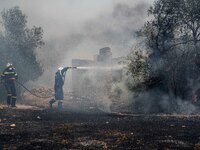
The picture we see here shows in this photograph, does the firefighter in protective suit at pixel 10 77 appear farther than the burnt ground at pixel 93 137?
Yes

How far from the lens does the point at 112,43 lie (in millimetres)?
49125

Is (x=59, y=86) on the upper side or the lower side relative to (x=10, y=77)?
lower

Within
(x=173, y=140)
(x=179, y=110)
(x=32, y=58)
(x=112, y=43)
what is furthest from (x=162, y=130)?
(x=112, y=43)

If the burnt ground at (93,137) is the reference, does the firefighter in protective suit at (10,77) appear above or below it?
above

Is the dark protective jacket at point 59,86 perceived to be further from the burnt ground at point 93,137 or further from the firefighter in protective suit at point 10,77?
the burnt ground at point 93,137

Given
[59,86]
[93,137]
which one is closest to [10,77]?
[59,86]

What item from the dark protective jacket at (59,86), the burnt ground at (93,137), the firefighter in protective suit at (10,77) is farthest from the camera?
the dark protective jacket at (59,86)

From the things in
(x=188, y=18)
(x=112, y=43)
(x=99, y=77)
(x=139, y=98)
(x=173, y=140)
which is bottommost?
(x=173, y=140)

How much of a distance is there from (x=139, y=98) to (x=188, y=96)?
2.85m

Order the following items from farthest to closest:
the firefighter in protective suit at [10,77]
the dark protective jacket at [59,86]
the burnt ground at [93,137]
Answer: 1. the dark protective jacket at [59,86]
2. the firefighter in protective suit at [10,77]
3. the burnt ground at [93,137]

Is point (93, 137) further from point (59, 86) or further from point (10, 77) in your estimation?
point (10, 77)

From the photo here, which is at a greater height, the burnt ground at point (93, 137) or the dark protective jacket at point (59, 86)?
the dark protective jacket at point (59, 86)

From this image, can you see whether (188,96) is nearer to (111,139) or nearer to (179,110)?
(179,110)

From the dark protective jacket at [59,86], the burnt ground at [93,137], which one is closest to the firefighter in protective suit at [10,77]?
the dark protective jacket at [59,86]
